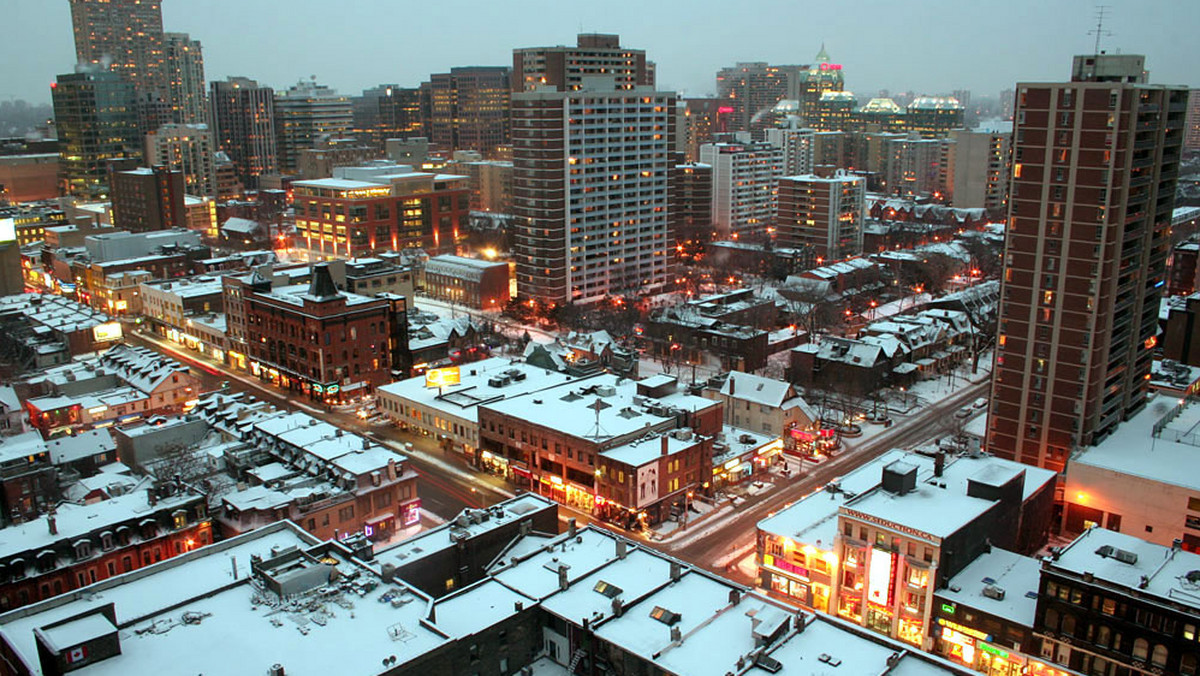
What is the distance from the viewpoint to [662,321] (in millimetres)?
107375

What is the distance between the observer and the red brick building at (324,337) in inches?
3588

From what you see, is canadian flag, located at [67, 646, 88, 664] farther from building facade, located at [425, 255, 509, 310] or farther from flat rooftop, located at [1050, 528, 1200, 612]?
building facade, located at [425, 255, 509, 310]

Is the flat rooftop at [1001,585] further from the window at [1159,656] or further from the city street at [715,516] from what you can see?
the city street at [715,516]

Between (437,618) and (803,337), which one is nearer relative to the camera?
(437,618)

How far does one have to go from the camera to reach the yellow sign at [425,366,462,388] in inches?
3312

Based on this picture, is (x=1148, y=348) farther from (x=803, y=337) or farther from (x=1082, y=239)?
(x=803, y=337)

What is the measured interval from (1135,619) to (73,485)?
2557 inches

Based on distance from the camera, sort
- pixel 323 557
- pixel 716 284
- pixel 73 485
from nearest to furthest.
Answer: pixel 323 557 → pixel 73 485 → pixel 716 284

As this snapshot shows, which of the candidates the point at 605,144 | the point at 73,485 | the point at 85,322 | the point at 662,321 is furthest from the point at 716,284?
the point at 73,485

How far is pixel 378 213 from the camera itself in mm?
158750

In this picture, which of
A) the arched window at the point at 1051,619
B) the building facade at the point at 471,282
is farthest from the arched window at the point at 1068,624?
the building facade at the point at 471,282

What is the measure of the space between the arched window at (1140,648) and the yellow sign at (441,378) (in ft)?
190

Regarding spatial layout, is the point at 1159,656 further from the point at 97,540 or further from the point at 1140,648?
the point at 97,540

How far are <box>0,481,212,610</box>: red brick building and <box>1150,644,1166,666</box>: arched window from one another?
53.0m
